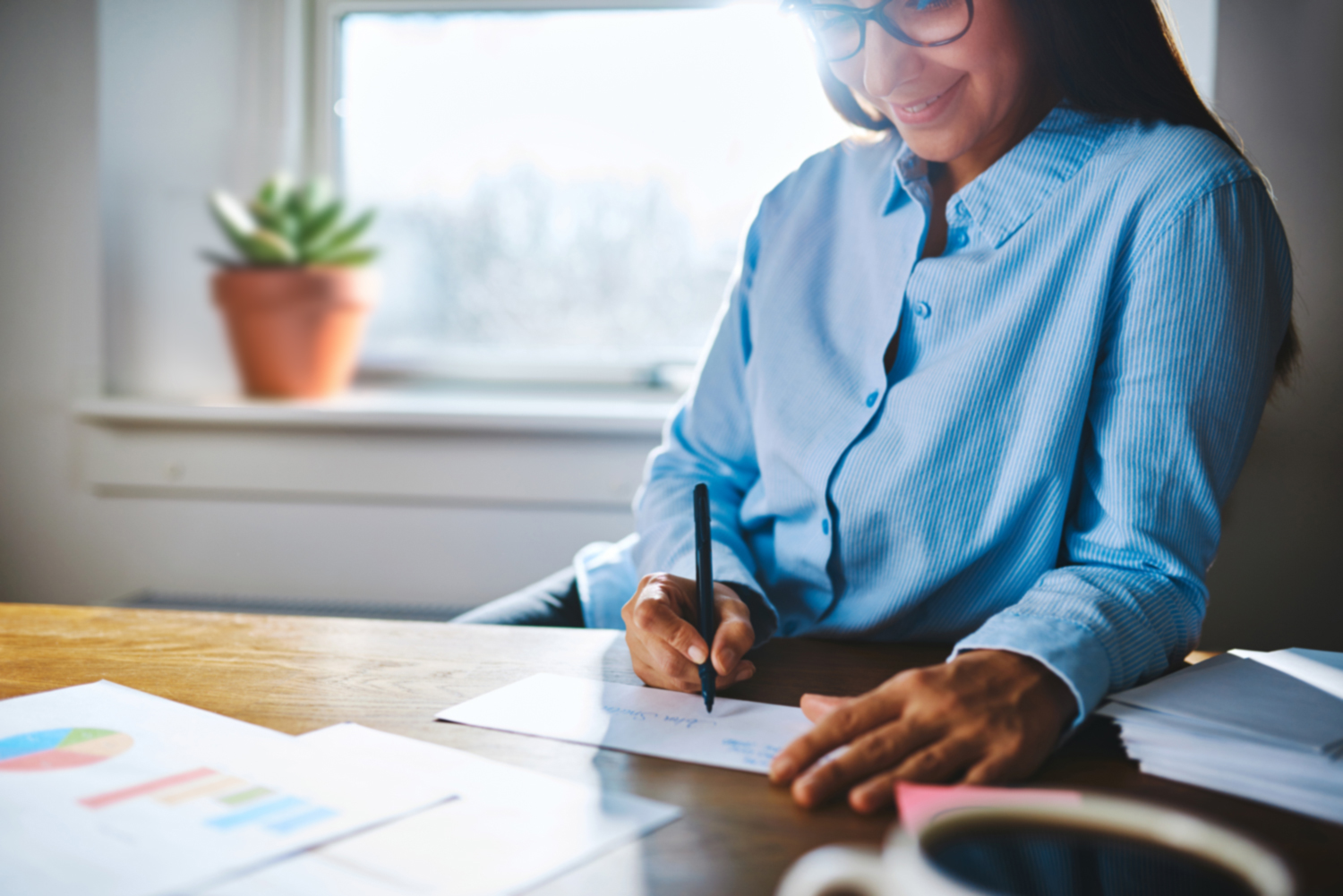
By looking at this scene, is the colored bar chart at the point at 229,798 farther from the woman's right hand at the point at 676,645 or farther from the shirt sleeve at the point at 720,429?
the shirt sleeve at the point at 720,429

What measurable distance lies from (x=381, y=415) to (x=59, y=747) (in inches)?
44.8

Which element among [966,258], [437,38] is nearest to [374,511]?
[437,38]

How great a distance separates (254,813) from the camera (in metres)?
0.45

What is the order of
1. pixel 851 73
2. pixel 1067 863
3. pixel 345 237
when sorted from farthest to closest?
pixel 345 237 → pixel 851 73 → pixel 1067 863

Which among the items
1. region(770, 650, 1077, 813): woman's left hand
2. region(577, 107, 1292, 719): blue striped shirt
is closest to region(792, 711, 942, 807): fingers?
region(770, 650, 1077, 813): woman's left hand

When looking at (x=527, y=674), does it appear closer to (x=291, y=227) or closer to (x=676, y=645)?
(x=676, y=645)

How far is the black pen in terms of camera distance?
0.62m

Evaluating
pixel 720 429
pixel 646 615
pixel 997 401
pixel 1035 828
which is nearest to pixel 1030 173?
pixel 997 401

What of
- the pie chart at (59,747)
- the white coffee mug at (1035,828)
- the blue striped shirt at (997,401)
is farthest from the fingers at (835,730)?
the pie chart at (59,747)

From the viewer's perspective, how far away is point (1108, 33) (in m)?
0.80

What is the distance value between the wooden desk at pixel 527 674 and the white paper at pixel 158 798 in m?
0.05

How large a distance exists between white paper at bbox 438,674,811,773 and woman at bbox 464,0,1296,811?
0.09 feet

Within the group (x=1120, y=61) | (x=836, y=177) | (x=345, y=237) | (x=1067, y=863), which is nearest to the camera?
(x=1067, y=863)

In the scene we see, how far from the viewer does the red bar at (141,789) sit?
0.46 metres
